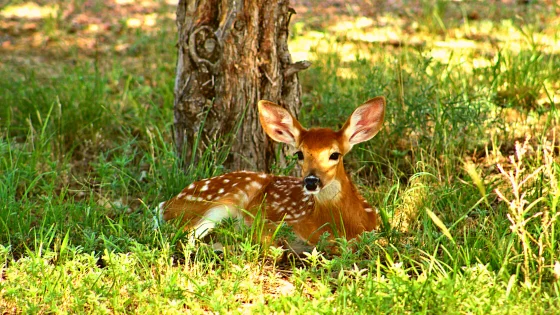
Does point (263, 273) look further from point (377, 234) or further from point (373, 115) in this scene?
point (373, 115)

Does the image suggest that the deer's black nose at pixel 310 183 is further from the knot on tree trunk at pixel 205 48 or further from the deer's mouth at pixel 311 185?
the knot on tree trunk at pixel 205 48

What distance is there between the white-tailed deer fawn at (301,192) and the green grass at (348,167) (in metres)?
0.18

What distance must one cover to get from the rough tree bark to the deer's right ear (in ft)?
2.07

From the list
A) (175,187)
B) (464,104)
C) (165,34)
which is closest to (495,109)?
(464,104)

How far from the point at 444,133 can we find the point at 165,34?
3.97 m

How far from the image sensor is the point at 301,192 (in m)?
4.86

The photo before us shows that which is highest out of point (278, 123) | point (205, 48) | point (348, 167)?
point (205, 48)

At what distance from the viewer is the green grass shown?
11.9ft

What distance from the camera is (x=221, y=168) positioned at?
5.34m

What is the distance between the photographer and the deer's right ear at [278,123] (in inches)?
183

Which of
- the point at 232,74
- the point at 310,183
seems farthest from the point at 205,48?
the point at 310,183

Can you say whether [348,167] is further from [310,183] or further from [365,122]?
[310,183]

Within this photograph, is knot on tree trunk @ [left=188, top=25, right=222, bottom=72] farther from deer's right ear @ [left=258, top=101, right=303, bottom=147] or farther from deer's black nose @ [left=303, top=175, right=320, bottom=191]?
deer's black nose @ [left=303, top=175, right=320, bottom=191]

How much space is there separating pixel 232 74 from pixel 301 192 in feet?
3.23
